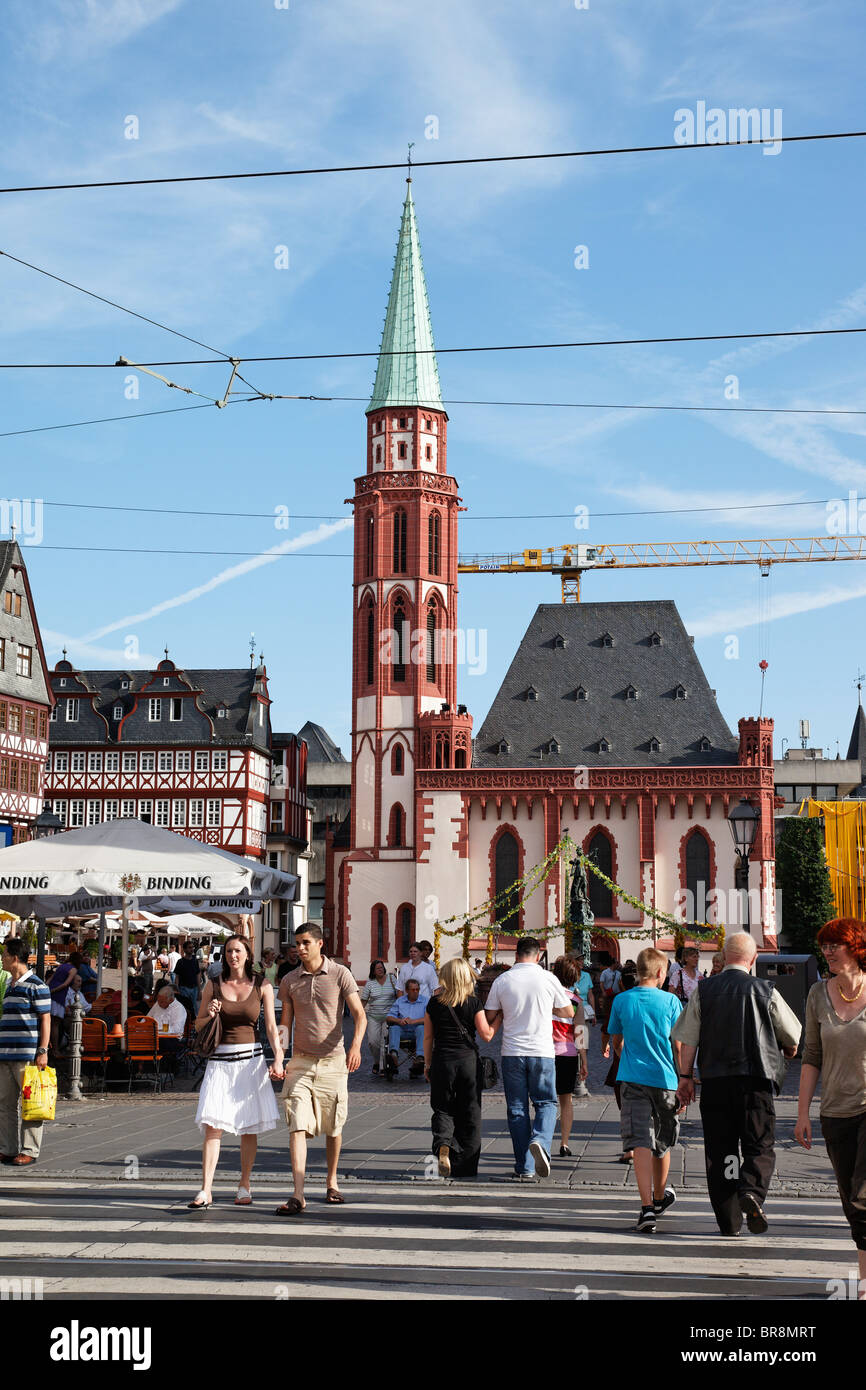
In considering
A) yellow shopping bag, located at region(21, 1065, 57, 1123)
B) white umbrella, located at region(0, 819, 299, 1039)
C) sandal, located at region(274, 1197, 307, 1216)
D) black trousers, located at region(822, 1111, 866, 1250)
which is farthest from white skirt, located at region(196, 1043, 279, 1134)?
white umbrella, located at region(0, 819, 299, 1039)

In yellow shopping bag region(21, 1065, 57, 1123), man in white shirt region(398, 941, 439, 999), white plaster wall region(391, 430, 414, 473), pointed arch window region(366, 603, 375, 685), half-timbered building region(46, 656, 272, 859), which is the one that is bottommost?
yellow shopping bag region(21, 1065, 57, 1123)

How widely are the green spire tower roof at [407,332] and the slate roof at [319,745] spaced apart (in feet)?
145

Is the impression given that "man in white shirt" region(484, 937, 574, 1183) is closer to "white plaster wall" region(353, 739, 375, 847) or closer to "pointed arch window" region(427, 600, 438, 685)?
"white plaster wall" region(353, 739, 375, 847)

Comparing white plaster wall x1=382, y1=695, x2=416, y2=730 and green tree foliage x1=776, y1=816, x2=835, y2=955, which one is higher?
white plaster wall x1=382, y1=695, x2=416, y2=730

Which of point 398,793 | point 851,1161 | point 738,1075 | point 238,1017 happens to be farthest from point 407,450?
point 851,1161

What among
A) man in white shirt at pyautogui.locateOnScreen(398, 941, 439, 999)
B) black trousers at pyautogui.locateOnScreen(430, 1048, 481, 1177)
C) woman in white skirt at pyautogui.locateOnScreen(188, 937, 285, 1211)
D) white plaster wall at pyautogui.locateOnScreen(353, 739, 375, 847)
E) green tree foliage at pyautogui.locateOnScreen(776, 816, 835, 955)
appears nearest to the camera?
woman in white skirt at pyautogui.locateOnScreen(188, 937, 285, 1211)

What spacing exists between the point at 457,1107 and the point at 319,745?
93.4 metres

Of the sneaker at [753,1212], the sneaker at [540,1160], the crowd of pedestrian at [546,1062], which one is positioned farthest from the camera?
the sneaker at [540,1160]

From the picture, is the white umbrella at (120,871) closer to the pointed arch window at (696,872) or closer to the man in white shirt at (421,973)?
the man in white shirt at (421,973)

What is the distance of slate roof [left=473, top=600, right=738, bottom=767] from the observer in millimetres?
58531

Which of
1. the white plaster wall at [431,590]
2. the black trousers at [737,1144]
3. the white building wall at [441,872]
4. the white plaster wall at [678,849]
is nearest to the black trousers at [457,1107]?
the black trousers at [737,1144]

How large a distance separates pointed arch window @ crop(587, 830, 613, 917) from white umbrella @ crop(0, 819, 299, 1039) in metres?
37.6

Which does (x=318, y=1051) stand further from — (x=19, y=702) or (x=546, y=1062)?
(x=19, y=702)

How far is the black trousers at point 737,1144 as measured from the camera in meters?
8.80
